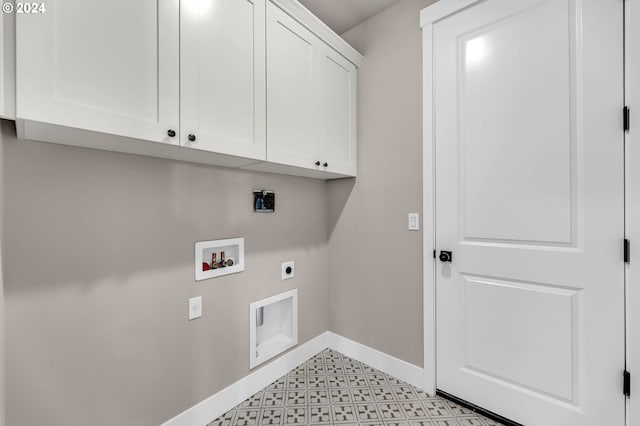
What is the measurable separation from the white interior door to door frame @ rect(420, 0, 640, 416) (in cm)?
3

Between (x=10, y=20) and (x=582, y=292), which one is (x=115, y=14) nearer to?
(x=10, y=20)

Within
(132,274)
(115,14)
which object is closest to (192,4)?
(115,14)

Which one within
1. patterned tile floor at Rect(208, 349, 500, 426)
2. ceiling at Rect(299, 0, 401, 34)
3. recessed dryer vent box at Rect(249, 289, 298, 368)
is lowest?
patterned tile floor at Rect(208, 349, 500, 426)

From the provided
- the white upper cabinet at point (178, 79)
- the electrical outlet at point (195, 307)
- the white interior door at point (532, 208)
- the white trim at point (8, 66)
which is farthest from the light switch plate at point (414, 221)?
the white trim at point (8, 66)

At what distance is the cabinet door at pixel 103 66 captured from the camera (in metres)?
0.82

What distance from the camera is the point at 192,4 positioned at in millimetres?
1152

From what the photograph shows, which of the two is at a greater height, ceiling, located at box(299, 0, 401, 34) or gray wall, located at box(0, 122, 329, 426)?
ceiling, located at box(299, 0, 401, 34)

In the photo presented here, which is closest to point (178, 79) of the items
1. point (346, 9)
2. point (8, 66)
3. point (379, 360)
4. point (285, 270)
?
point (8, 66)

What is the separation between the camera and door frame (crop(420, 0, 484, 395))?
173cm

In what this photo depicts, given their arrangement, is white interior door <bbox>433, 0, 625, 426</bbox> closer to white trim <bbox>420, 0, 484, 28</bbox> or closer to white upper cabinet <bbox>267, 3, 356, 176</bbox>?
white trim <bbox>420, 0, 484, 28</bbox>

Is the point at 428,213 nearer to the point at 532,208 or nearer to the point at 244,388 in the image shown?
the point at 532,208

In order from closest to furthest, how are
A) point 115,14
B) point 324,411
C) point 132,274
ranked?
point 115,14 < point 132,274 < point 324,411

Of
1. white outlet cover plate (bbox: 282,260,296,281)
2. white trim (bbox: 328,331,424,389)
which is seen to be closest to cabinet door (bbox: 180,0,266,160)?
white outlet cover plate (bbox: 282,260,296,281)

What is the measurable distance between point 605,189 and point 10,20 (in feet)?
7.53
